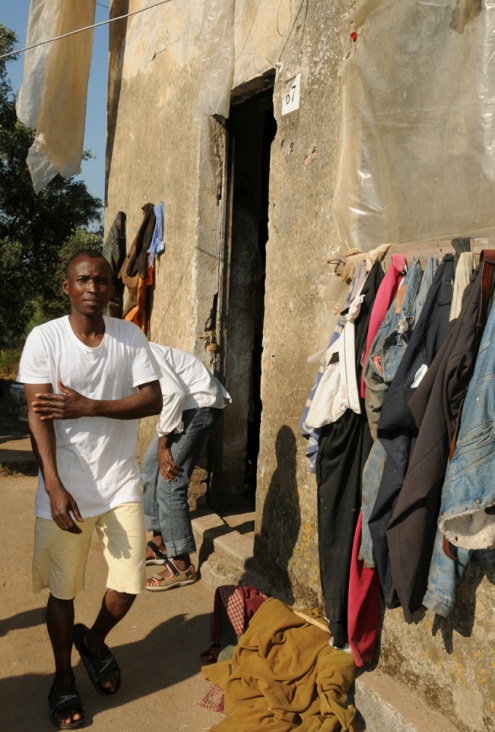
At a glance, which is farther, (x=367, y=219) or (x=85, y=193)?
(x=85, y=193)

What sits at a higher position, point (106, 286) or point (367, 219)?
point (367, 219)

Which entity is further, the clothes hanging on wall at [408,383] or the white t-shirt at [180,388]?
the white t-shirt at [180,388]

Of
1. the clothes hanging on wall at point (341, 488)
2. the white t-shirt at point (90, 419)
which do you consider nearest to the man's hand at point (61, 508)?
the white t-shirt at point (90, 419)

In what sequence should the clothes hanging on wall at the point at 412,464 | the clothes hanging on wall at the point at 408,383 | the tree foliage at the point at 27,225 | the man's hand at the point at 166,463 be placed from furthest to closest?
the tree foliage at the point at 27,225, the man's hand at the point at 166,463, the clothes hanging on wall at the point at 408,383, the clothes hanging on wall at the point at 412,464

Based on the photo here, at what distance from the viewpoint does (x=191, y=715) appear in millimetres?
3086

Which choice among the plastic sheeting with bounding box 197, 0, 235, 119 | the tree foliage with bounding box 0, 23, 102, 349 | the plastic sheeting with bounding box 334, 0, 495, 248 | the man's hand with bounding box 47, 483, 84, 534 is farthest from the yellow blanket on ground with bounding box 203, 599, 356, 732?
the tree foliage with bounding box 0, 23, 102, 349

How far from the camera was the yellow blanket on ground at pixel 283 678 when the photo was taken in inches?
112

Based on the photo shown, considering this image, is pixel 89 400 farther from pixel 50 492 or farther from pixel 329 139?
pixel 329 139

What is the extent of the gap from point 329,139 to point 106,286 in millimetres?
1560

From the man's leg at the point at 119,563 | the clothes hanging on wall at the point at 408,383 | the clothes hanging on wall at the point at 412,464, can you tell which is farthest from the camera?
the man's leg at the point at 119,563

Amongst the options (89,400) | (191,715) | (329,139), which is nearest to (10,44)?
(329,139)

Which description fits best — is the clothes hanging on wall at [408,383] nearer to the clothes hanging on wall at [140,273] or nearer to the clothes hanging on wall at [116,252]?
the clothes hanging on wall at [140,273]

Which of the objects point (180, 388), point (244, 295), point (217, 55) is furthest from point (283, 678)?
point (217, 55)

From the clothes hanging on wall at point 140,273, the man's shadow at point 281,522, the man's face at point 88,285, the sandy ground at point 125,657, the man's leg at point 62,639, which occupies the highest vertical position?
the clothes hanging on wall at point 140,273
